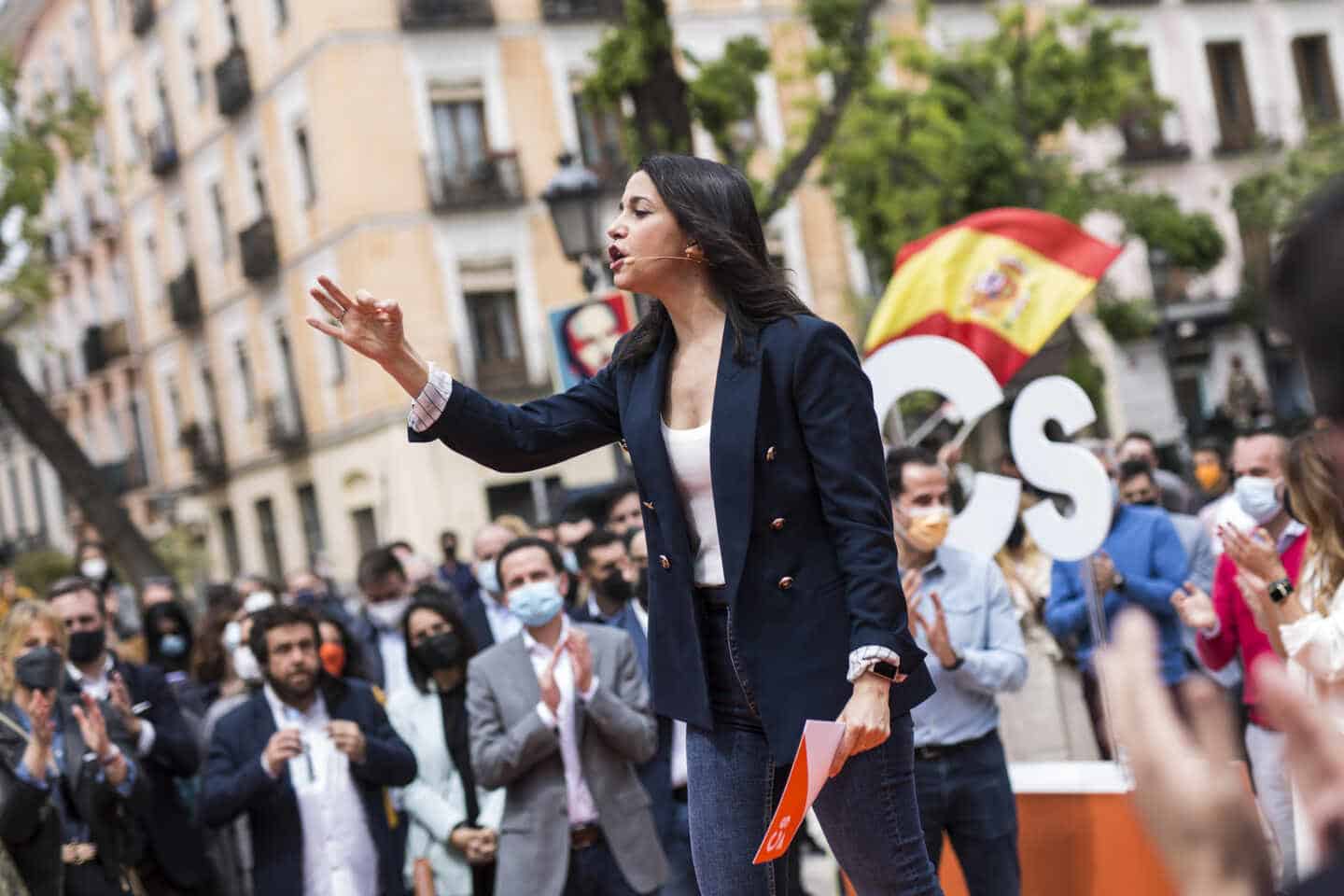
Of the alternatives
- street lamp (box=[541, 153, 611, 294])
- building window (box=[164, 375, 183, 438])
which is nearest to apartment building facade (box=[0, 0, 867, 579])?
building window (box=[164, 375, 183, 438])

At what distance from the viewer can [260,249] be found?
1352 inches

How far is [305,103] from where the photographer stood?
31875 millimetres

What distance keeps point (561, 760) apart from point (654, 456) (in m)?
3.25

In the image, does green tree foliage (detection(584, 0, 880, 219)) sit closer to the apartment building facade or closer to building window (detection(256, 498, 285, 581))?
the apartment building facade

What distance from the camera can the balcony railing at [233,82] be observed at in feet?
112

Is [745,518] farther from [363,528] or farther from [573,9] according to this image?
[573,9]

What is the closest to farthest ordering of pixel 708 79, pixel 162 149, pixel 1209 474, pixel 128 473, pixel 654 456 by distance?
pixel 654 456, pixel 1209 474, pixel 708 79, pixel 162 149, pixel 128 473

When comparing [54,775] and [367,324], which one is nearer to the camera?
[367,324]

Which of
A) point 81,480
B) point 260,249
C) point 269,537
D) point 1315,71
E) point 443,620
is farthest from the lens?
point 1315,71

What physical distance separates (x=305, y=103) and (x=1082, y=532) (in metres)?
26.7

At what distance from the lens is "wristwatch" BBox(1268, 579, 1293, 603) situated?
5.67m

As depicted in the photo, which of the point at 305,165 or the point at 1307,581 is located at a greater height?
the point at 305,165

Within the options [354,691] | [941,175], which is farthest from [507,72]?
[354,691]

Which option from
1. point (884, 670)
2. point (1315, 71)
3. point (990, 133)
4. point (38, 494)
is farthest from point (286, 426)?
point (884, 670)
